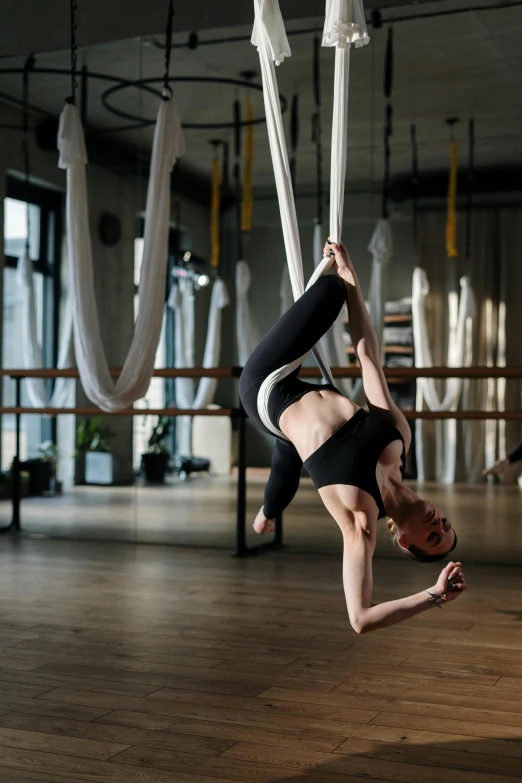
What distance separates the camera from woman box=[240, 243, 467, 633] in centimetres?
235

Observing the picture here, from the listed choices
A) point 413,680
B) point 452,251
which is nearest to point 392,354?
point 452,251

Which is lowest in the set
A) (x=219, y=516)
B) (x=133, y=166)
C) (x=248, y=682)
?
(x=248, y=682)

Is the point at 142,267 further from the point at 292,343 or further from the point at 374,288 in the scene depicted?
the point at 292,343

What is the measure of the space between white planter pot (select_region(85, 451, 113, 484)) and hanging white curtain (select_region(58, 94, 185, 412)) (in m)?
1.01

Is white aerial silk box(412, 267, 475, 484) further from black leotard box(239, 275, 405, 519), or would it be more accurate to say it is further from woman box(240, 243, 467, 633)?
woman box(240, 243, 467, 633)

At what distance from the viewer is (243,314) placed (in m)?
5.29

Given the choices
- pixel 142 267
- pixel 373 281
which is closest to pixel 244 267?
pixel 373 281

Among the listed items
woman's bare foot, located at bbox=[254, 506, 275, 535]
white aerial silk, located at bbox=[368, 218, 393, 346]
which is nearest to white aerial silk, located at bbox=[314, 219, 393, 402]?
white aerial silk, located at bbox=[368, 218, 393, 346]

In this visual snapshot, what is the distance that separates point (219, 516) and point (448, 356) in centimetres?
160

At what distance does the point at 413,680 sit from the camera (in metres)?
2.81

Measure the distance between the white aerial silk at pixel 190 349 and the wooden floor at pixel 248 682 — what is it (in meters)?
1.09

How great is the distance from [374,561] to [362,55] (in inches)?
116

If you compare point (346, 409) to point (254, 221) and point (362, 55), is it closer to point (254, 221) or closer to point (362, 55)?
point (254, 221)

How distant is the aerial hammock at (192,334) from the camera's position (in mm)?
5402
